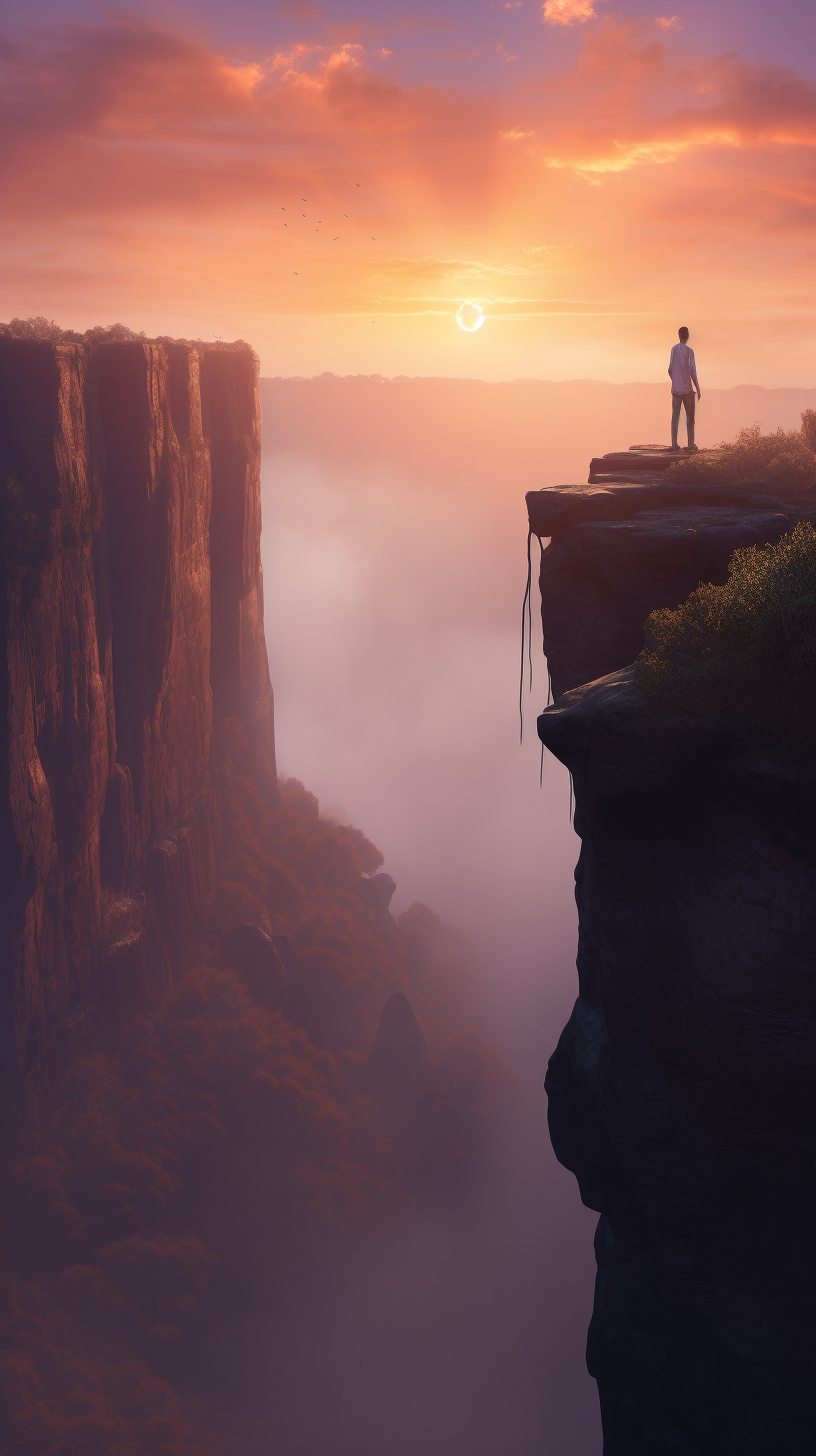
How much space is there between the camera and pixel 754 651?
11.0 m

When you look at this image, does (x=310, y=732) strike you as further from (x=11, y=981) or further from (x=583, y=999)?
(x=583, y=999)

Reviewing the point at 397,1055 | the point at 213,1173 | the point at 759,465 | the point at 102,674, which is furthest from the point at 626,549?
the point at 397,1055

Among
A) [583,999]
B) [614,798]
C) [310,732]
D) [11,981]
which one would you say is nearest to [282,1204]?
[11,981]

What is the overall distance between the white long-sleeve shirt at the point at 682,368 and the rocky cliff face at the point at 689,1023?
602 cm

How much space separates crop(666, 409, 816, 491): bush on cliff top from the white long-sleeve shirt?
284cm

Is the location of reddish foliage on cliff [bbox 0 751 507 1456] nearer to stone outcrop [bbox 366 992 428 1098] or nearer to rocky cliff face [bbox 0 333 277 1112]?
stone outcrop [bbox 366 992 428 1098]

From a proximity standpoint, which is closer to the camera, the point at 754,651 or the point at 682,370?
the point at 754,651

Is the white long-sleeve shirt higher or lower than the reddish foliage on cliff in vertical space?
higher

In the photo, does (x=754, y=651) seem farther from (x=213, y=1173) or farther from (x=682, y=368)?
(x=213, y=1173)

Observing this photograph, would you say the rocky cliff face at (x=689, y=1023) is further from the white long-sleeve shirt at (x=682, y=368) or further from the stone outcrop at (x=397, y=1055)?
the stone outcrop at (x=397, y=1055)

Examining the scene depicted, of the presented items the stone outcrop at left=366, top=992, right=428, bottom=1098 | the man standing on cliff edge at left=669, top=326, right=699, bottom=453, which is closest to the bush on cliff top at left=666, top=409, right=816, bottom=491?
the man standing on cliff edge at left=669, top=326, right=699, bottom=453

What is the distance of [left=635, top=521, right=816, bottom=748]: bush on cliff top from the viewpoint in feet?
34.6

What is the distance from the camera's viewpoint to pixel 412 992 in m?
70.6

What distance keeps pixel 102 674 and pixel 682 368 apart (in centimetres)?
3421
